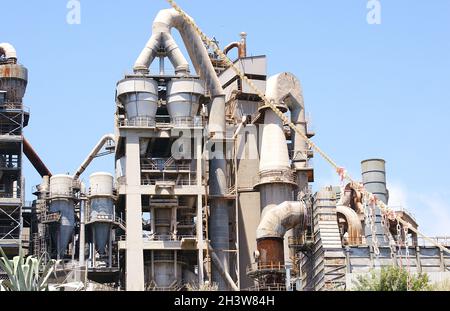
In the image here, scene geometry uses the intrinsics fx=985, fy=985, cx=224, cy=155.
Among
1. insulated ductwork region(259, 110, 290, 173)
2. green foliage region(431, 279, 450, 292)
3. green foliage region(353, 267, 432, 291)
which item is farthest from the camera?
insulated ductwork region(259, 110, 290, 173)

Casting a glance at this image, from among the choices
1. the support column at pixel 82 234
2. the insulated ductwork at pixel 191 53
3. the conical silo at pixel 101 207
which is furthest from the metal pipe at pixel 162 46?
the support column at pixel 82 234

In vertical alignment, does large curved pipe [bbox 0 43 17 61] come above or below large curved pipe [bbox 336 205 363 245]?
above

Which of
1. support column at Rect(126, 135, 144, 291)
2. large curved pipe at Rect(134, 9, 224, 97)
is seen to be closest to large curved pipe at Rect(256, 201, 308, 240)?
support column at Rect(126, 135, 144, 291)

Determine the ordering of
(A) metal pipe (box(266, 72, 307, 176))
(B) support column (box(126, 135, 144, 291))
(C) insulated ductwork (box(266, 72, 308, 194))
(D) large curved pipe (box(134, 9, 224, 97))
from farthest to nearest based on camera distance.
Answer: (A) metal pipe (box(266, 72, 307, 176)), (C) insulated ductwork (box(266, 72, 308, 194)), (D) large curved pipe (box(134, 9, 224, 97)), (B) support column (box(126, 135, 144, 291))

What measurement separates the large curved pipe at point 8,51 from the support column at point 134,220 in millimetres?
17802

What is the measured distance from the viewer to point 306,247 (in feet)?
265

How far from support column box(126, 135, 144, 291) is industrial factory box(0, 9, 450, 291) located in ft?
0.33

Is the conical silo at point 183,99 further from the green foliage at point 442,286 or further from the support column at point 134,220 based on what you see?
the green foliage at point 442,286

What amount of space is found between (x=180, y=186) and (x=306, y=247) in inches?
461

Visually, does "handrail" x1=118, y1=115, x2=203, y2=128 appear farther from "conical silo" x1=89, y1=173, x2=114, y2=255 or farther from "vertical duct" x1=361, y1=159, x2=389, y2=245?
"vertical duct" x1=361, y1=159, x2=389, y2=245

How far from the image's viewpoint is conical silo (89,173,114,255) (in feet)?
286

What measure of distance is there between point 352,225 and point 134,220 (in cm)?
1784
